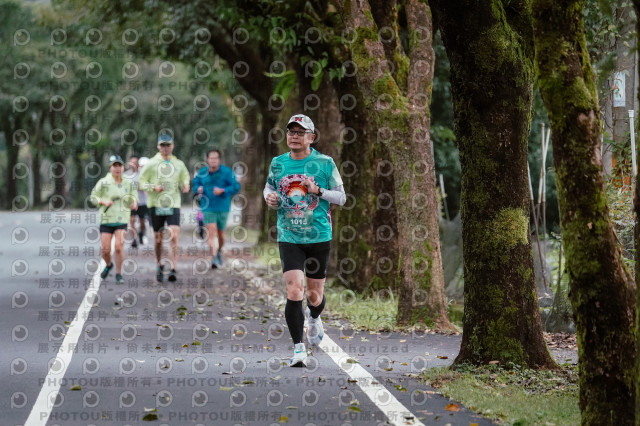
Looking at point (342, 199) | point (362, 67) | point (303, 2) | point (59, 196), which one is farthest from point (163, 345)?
point (59, 196)

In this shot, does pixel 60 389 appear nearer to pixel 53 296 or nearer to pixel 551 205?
pixel 53 296

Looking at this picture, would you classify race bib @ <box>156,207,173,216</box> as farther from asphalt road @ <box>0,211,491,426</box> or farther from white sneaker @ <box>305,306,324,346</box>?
white sneaker @ <box>305,306,324,346</box>

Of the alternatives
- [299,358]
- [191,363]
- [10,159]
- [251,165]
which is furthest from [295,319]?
[10,159]

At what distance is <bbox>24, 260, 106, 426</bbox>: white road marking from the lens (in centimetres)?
852

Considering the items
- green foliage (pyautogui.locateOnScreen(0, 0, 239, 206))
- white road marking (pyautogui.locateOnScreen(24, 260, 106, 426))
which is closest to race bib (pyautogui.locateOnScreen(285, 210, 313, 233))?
white road marking (pyautogui.locateOnScreen(24, 260, 106, 426))

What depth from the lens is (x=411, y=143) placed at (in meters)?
14.4

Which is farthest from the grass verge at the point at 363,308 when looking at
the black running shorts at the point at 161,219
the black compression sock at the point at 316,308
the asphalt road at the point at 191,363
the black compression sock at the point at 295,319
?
the black compression sock at the point at 295,319

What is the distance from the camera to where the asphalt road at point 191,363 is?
8.62m

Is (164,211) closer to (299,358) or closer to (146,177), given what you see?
(146,177)

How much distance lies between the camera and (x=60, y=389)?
31.6ft

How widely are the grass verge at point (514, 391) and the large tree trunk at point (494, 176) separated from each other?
30 cm

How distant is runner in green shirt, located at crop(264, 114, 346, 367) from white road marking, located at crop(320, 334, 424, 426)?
1.64 feet

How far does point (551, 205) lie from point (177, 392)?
26.1 metres

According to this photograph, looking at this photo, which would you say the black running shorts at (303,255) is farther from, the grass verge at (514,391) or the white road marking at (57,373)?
the white road marking at (57,373)
